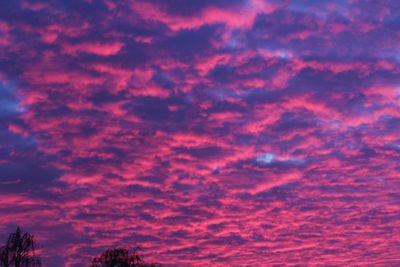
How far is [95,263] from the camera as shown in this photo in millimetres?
66375

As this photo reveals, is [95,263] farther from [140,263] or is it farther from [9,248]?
[9,248]

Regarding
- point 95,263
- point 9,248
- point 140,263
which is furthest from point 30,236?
point 140,263

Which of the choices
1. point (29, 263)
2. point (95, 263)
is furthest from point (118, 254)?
point (29, 263)

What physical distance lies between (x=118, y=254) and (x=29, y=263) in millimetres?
16651

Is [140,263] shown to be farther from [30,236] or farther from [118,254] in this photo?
[30,236]

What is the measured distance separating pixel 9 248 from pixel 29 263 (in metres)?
2.93

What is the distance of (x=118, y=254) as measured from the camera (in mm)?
66500

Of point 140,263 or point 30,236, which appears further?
point 140,263

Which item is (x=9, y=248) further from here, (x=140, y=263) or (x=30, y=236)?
(x=140, y=263)

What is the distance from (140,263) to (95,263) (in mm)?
6883

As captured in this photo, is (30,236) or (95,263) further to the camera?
(95,263)

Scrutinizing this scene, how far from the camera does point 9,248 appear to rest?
52125 mm

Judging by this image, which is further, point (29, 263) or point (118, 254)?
point (118, 254)

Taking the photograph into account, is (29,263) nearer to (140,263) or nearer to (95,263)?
(95,263)
